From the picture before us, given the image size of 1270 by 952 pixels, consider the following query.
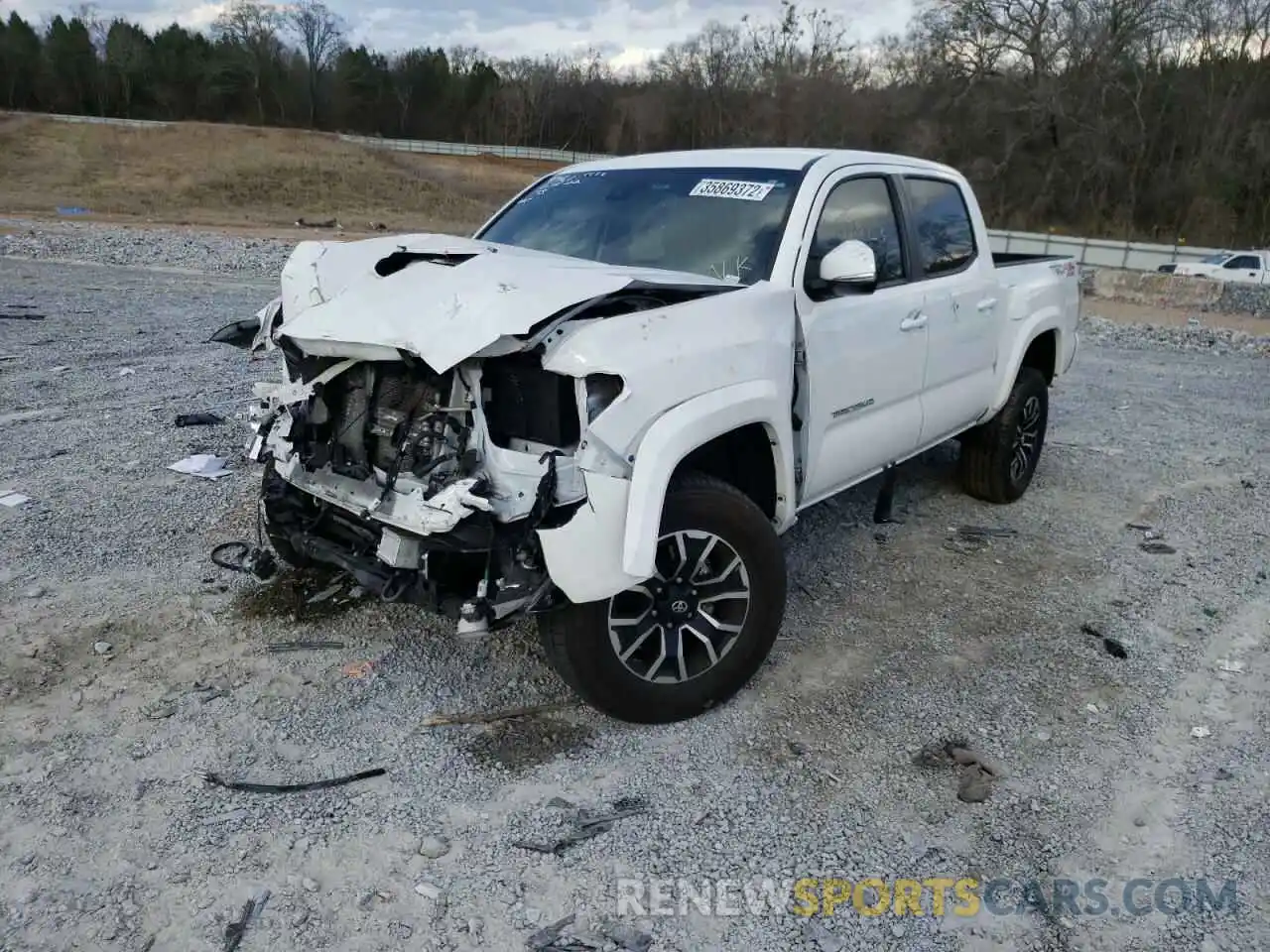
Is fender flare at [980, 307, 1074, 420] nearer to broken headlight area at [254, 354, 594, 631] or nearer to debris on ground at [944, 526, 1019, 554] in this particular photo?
debris on ground at [944, 526, 1019, 554]

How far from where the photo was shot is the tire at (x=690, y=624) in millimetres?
3234

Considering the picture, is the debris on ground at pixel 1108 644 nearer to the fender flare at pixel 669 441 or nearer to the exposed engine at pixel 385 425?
the fender flare at pixel 669 441

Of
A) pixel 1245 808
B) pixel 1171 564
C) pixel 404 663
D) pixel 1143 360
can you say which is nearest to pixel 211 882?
pixel 404 663

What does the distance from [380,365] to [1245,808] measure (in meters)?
3.37

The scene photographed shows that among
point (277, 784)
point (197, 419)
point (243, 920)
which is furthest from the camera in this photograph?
point (197, 419)

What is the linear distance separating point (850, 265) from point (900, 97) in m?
54.9

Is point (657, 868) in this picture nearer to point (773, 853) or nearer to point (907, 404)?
point (773, 853)

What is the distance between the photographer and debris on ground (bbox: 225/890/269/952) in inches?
98.3

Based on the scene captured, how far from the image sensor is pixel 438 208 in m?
42.8

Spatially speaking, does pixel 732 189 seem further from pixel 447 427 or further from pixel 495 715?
pixel 495 715

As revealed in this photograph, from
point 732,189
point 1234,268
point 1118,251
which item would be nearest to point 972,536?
point 732,189

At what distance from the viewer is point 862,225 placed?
173 inches

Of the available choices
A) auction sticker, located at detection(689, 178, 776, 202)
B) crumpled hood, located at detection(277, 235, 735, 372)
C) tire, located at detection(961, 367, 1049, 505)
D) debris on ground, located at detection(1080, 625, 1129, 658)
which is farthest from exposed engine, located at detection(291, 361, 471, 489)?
tire, located at detection(961, 367, 1049, 505)

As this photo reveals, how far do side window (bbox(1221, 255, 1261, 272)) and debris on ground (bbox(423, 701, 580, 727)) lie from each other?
87.6ft
